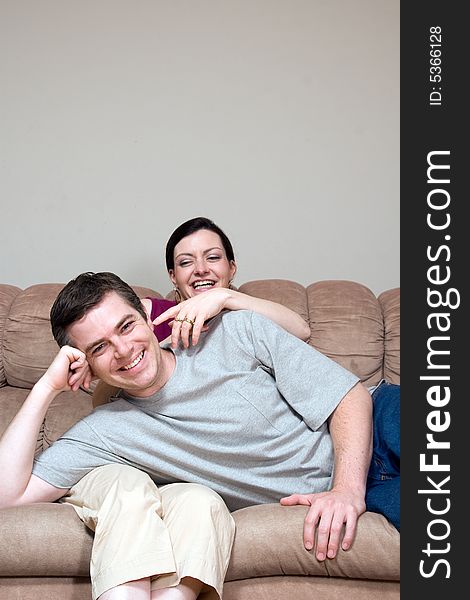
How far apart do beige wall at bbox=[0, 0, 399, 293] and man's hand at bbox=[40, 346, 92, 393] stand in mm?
1342

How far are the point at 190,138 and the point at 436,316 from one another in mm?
1788

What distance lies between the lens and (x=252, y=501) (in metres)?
2.00

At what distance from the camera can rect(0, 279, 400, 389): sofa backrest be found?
2.64 metres

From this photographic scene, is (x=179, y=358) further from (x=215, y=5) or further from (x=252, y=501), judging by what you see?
(x=215, y=5)

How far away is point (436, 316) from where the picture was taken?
1.73 metres

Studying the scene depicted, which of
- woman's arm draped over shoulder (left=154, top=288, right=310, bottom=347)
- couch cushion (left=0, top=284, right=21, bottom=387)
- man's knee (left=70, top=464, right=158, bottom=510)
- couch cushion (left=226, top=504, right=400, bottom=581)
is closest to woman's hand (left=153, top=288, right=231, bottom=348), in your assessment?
woman's arm draped over shoulder (left=154, top=288, right=310, bottom=347)

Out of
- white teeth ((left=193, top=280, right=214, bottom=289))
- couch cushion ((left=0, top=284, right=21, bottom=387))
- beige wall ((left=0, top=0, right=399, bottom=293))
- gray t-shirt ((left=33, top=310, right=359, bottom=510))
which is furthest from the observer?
beige wall ((left=0, top=0, right=399, bottom=293))

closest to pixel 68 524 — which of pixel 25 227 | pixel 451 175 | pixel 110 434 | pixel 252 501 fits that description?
pixel 110 434

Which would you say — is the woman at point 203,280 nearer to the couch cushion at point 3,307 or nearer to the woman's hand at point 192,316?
the woman's hand at point 192,316

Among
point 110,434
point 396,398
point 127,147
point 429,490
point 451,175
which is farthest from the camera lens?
point 127,147

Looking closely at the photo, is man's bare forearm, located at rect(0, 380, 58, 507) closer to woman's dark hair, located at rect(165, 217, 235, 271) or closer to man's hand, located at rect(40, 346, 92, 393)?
man's hand, located at rect(40, 346, 92, 393)

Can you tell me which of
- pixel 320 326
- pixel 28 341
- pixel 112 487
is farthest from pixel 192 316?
pixel 28 341

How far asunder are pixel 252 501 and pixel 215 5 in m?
2.10

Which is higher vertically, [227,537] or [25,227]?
[25,227]
